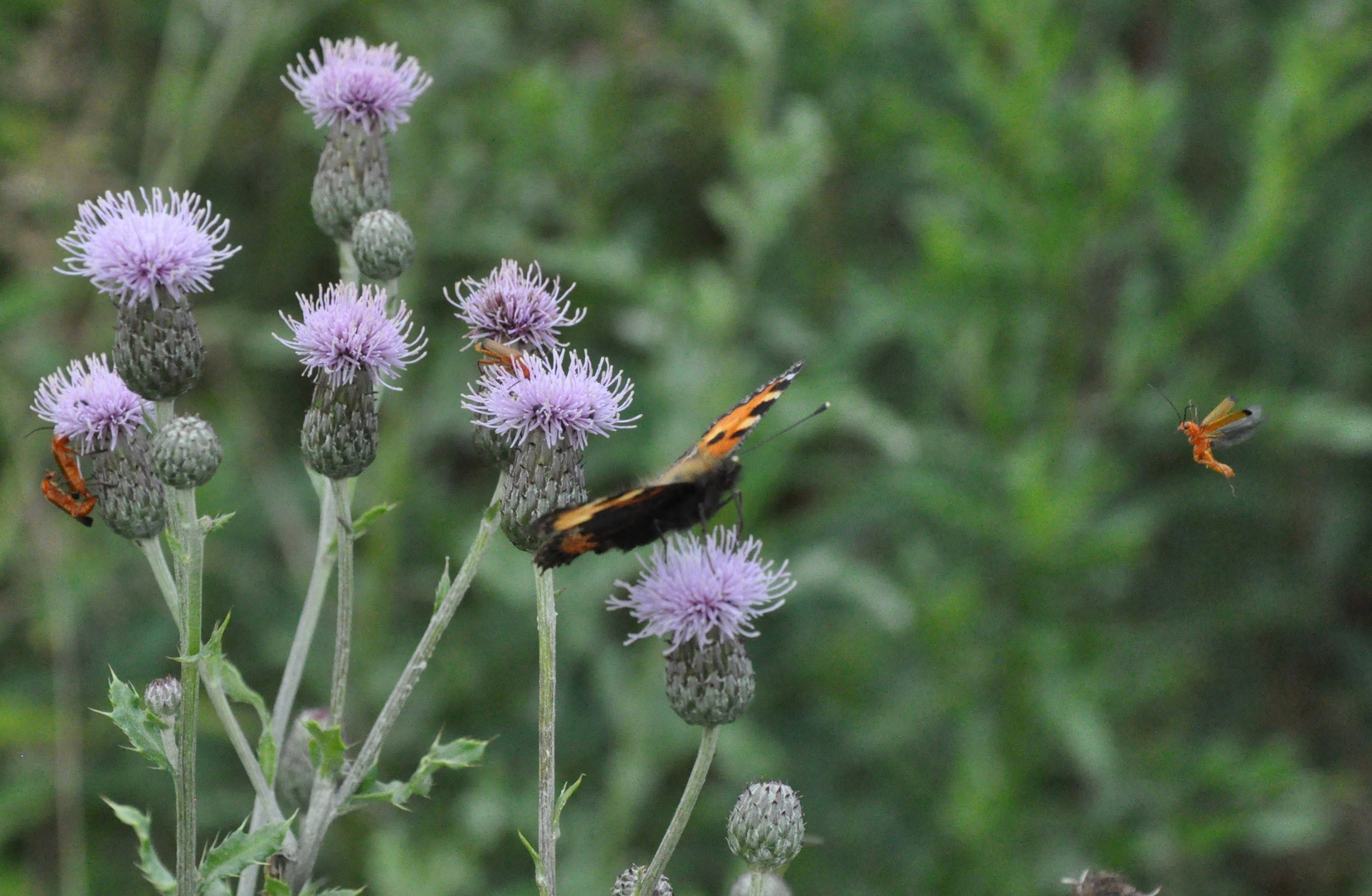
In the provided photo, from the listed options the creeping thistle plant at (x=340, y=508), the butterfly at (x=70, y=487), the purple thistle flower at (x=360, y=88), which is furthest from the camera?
the purple thistle flower at (x=360, y=88)

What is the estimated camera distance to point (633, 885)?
7.75 feet

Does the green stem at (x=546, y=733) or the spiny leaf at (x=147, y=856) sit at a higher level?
the green stem at (x=546, y=733)

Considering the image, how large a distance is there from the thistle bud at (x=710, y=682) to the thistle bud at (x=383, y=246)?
1088 mm

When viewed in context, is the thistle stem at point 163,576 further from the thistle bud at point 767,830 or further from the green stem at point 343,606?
the thistle bud at point 767,830

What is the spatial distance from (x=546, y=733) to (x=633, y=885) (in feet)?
1.20

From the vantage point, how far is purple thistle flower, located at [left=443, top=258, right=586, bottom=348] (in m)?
2.61

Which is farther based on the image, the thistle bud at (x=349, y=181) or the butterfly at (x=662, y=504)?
the thistle bud at (x=349, y=181)

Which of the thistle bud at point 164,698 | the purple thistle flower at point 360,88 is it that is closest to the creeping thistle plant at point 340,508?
the thistle bud at point 164,698

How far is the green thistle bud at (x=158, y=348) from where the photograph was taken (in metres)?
2.49

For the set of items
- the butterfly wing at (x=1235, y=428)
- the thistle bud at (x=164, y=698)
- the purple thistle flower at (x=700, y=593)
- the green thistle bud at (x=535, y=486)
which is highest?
the butterfly wing at (x=1235, y=428)

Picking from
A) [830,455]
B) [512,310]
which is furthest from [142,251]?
[830,455]

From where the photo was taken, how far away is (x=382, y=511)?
2.46 metres

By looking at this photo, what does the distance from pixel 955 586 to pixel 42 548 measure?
12.4 ft

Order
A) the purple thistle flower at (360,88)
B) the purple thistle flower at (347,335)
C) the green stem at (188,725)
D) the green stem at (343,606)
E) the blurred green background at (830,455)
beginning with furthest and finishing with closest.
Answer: the blurred green background at (830,455), the purple thistle flower at (360,88), the purple thistle flower at (347,335), the green stem at (343,606), the green stem at (188,725)
